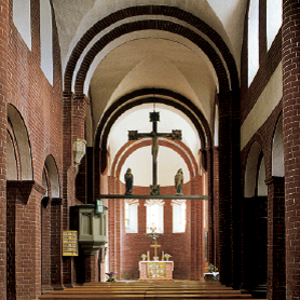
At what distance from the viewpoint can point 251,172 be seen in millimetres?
14688

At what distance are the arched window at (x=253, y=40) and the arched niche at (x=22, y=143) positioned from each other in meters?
5.86

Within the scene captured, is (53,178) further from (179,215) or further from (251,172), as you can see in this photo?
(179,215)

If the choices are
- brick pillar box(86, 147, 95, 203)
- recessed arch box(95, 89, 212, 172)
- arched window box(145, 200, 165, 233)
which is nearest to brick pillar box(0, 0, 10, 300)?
brick pillar box(86, 147, 95, 203)

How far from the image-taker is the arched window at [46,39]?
13297mm

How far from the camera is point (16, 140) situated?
11414 mm

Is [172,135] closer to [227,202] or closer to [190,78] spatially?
[190,78]

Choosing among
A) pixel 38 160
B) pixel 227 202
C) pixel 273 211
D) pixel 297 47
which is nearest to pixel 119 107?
pixel 227 202

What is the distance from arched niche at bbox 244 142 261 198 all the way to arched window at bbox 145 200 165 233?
1556cm

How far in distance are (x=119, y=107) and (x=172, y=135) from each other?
301 cm

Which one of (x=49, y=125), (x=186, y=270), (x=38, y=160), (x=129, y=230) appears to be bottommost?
(x=186, y=270)

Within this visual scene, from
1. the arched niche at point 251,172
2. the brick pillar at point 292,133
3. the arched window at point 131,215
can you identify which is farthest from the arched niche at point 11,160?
the arched window at point 131,215

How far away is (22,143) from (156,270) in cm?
1678

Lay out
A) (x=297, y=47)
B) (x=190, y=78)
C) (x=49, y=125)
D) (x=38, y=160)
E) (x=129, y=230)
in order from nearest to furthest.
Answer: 1. (x=297, y=47)
2. (x=38, y=160)
3. (x=49, y=125)
4. (x=190, y=78)
5. (x=129, y=230)

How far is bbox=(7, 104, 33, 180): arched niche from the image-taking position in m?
10.8
